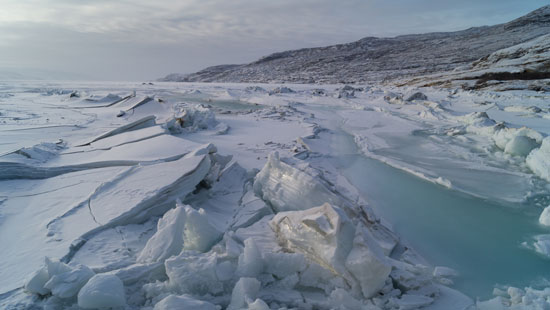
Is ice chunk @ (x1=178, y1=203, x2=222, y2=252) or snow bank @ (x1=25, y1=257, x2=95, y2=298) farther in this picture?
ice chunk @ (x1=178, y1=203, x2=222, y2=252)

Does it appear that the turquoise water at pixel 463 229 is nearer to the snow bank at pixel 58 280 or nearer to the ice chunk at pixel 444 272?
the ice chunk at pixel 444 272

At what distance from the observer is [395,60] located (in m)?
41.8

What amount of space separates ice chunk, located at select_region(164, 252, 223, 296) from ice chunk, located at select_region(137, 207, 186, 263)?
189mm

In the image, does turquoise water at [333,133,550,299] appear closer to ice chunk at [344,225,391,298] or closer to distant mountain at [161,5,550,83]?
ice chunk at [344,225,391,298]

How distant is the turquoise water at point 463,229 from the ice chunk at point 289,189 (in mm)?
866

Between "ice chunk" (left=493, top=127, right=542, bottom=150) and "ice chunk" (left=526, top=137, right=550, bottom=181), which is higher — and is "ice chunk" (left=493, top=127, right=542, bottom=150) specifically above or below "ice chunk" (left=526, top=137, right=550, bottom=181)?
above

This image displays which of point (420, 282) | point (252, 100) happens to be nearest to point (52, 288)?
point (420, 282)

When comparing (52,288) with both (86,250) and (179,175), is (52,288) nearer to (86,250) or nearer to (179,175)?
(86,250)

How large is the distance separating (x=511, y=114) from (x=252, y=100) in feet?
34.8

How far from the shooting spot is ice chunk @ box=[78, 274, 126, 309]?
1.41 m

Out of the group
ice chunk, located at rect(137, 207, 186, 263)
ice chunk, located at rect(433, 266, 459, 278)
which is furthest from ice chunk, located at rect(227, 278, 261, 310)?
ice chunk, located at rect(433, 266, 459, 278)

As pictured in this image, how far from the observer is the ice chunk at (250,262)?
172 cm

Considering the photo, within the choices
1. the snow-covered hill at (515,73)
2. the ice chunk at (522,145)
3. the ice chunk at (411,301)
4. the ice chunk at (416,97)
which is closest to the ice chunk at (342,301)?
the ice chunk at (411,301)

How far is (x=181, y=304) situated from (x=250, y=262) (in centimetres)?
46
